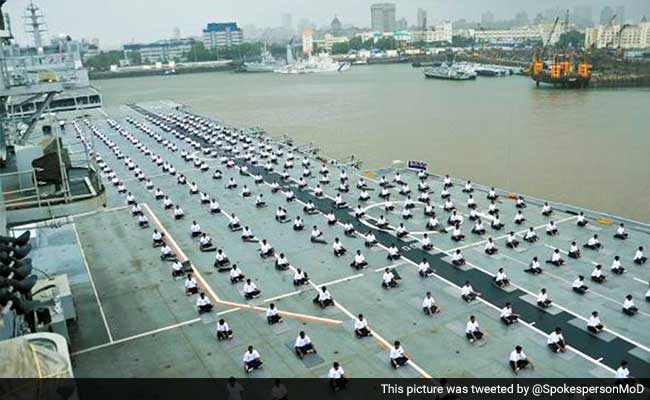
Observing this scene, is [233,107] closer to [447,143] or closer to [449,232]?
[447,143]

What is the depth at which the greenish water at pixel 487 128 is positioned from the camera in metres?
32.4

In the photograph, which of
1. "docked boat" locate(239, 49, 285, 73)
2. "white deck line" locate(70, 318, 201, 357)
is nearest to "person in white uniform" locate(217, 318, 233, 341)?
"white deck line" locate(70, 318, 201, 357)

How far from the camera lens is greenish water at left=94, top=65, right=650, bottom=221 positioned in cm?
3241

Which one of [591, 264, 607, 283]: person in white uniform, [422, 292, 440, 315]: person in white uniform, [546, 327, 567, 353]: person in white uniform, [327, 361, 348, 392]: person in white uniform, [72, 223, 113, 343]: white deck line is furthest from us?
[591, 264, 607, 283]: person in white uniform

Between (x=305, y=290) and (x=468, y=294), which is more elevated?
(x=468, y=294)

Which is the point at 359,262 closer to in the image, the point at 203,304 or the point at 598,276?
the point at 203,304

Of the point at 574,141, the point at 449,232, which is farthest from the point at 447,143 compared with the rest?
the point at 449,232

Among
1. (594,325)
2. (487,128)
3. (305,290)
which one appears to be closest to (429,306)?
(305,290)

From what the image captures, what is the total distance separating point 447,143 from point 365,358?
31.2 metres

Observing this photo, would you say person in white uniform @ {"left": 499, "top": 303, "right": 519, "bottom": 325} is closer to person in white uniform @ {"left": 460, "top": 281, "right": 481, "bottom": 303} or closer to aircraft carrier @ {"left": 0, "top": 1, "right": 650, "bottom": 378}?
aircraft carrier @ {"left": 0, "top": 1, "right": 650, "bottom": 378}

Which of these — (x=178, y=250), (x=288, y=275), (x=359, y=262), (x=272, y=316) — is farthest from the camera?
(x=178, y=250)

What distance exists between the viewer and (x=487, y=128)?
47625mm

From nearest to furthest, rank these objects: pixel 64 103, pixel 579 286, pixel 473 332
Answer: pixel 473 332 → pixel 579 286 → pixel 64 103

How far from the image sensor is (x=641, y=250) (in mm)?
18312
